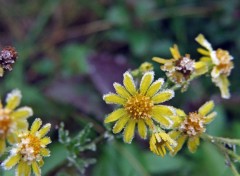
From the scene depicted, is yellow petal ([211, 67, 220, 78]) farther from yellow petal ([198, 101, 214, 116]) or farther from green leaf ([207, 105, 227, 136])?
green leaf ([207, 105, 227, 136])

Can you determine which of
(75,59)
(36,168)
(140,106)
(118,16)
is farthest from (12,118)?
(118,16)

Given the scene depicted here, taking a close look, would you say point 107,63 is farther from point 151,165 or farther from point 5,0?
point 5,0

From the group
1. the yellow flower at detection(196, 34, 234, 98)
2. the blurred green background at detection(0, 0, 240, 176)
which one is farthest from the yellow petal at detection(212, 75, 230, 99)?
the blurred green background at detection(0, 0, 240, 176)

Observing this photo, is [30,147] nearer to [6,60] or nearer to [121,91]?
[6,60]

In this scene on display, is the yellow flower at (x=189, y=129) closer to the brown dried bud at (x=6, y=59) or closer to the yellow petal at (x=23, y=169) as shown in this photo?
A: the yellow petal at (x=23, y=169)

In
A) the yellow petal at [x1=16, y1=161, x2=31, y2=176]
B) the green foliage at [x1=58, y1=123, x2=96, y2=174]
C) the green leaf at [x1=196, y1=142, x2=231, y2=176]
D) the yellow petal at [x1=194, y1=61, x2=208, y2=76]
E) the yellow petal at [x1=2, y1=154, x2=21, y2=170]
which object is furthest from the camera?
the green leaf at [x1=196, y1=142, x2=231, y2=176]
